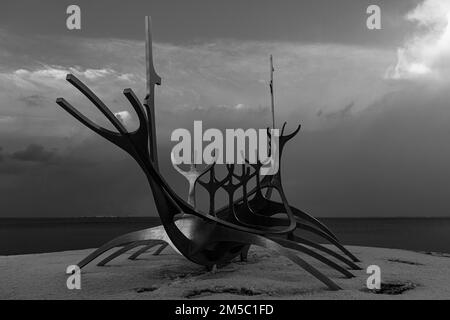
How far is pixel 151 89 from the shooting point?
12.8 m

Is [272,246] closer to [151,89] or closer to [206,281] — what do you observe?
[206,281]

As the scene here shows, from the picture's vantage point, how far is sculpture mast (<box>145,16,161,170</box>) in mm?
12555

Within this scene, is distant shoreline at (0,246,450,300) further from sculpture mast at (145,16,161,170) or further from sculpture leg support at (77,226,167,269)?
sculpture mast at (145,16,161,170)

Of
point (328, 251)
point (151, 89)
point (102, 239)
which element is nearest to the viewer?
point (151, 89)

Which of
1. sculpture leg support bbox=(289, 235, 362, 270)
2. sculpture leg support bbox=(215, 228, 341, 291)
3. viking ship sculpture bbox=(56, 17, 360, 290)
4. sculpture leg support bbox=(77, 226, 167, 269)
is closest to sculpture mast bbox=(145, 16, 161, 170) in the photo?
viking ship sculpture bbox=(56, 17, 360, 290)

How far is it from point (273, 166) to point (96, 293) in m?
8.88

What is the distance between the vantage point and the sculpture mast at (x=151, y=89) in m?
12.6

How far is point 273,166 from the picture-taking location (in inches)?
736

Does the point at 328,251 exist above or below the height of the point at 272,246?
below

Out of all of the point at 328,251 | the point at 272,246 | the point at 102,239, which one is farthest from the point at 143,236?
the point at 102,239

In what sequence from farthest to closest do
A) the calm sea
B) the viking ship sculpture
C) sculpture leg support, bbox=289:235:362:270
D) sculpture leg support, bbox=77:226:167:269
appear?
the calm sea
sculpture leg support, bbox=289:235:362:270
sculpture leg support, bbox=77:226:167:269
the viking ship sculpture

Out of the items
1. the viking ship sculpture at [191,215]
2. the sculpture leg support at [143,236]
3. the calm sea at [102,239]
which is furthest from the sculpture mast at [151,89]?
the calm sea at [102,239]

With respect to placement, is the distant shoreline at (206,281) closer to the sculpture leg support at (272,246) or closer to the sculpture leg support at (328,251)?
the sculpture leg support at (272,246)
